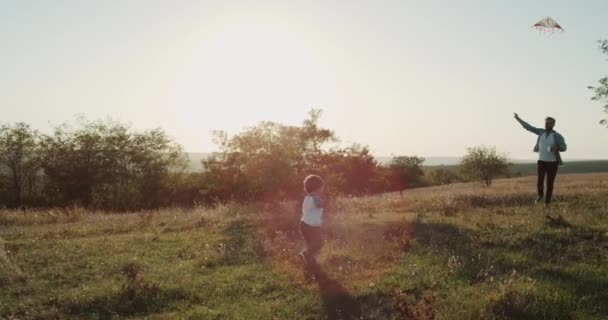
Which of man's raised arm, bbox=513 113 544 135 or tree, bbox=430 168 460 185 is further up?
man's raised arm, bbox=513 113 544 135

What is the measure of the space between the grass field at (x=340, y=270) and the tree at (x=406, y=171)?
78.2 metres

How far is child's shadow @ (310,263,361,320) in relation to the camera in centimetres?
768

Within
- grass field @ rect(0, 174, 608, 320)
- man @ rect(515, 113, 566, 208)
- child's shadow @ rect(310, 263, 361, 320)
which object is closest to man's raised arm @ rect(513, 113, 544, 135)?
man @ rect(515, 113, 566, 208)

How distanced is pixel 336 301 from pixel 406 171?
9203cm

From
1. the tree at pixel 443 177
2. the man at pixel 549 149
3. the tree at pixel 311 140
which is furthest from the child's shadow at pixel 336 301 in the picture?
the tree at pixel 443 177

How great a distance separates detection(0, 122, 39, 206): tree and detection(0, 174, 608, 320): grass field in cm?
4298

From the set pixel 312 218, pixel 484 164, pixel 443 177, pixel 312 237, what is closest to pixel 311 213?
pixel 312 218

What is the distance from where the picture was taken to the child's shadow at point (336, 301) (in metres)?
7.68

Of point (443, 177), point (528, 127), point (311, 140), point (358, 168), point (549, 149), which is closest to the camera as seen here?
point (549, 149)

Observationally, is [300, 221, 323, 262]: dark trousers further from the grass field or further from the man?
the man

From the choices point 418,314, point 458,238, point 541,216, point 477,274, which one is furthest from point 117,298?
point 541,216

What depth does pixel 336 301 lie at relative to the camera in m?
8.23

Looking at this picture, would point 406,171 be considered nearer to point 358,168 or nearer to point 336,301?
point 358,168

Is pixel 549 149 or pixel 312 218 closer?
pixel 312 218
